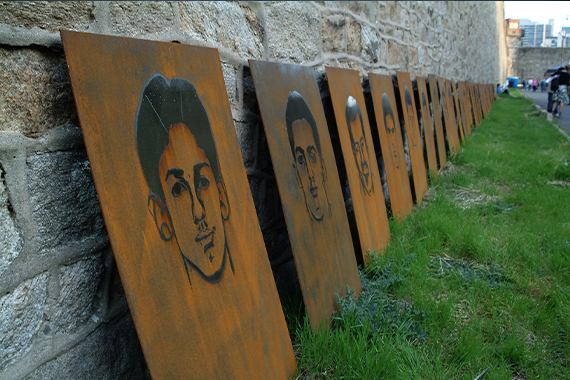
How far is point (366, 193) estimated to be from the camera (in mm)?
2566

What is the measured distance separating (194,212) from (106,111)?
0.42 meters

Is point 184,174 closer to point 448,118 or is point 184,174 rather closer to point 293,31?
point 293,31

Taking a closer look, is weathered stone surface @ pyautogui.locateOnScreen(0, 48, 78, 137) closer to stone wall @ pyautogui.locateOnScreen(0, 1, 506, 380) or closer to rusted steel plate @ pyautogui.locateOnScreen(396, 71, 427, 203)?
stone wall @ pyautogui.locateOnScreen(0, 1, 506, 380)

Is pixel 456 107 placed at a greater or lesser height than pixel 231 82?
lesser

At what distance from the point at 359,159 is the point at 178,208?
5.49 ft

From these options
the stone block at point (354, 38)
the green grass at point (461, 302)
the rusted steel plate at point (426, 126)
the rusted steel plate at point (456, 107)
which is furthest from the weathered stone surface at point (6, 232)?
the rusted steel plate at point (456, 107)

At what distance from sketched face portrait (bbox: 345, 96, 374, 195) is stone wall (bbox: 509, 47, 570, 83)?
44.1 m

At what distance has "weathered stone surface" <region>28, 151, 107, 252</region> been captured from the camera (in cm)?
98

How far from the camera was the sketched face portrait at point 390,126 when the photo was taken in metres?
3.24

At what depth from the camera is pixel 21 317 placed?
0.95 meters

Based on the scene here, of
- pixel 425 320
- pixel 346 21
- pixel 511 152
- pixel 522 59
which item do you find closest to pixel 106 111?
pixel 425 320

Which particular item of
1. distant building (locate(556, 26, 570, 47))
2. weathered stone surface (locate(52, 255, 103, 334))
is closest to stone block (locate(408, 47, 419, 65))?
weathered stone surface (locate(52, 255, 103, 334))

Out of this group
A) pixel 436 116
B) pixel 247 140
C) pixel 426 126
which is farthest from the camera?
pixel 436 116

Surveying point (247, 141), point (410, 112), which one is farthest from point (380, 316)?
point (410, 112)
